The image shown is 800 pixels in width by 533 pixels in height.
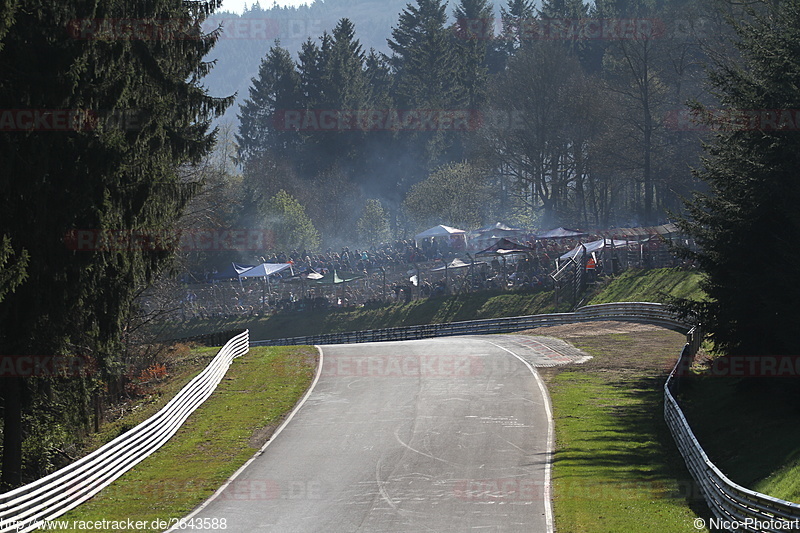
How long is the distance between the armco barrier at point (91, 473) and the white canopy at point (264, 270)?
39.3 metres

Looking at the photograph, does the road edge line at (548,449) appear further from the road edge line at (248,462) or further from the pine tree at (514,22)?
the pine tree at (514,22)

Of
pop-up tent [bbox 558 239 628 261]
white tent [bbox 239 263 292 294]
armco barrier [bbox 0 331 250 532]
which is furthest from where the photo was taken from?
white tent [bbox 239 263 292 294]

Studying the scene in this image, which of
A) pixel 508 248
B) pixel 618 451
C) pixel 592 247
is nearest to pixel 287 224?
pixel 508 248

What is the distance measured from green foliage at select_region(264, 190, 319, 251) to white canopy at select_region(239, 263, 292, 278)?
17779 millimetres

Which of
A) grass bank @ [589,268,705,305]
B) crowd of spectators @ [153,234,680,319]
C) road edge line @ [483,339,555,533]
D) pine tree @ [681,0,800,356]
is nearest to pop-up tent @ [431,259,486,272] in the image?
crowd of spectators @ [153,234,680,319]

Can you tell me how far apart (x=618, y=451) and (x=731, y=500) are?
7598mm

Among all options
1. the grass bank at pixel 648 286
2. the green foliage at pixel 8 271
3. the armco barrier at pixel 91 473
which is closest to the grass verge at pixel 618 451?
the grass bank at pixel 648 286

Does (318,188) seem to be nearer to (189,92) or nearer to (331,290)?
(331,290)

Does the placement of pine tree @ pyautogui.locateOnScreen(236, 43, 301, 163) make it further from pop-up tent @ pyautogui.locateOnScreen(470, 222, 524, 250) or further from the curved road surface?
the curved road surface

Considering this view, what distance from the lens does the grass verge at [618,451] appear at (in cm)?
1762

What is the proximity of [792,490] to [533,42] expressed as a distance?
7691 cm

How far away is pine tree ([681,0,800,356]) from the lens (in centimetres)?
2480

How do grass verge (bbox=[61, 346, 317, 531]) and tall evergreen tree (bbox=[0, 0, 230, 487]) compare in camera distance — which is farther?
grass verge (bbox=[61, 346, 317, 531])

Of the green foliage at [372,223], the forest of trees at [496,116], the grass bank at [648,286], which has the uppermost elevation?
the forest of trees at [496,116]
